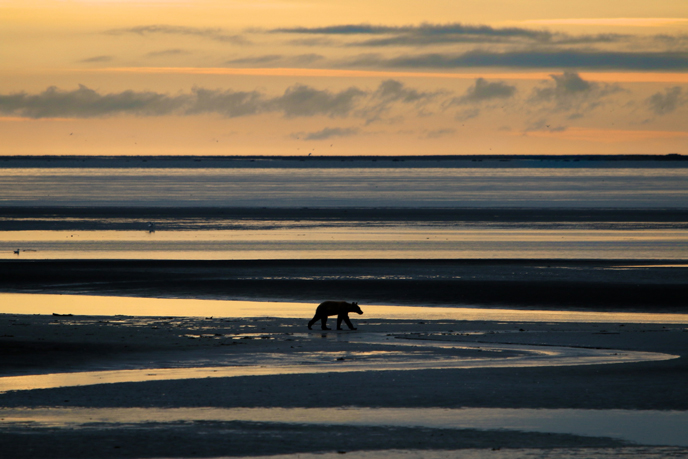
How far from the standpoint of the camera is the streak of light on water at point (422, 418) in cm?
1318

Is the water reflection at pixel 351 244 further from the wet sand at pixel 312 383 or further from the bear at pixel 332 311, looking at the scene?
the bear at pixel 332 311

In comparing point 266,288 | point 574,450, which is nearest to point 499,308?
point 266,288

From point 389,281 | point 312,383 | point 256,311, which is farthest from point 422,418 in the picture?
point 389,281

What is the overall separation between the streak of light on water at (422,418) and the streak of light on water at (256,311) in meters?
11.3

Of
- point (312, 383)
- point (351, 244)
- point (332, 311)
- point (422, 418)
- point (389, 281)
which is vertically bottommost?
point (422, 418)

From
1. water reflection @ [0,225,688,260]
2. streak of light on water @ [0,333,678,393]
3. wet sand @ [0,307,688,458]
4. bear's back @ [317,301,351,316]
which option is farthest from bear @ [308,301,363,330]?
water reflection @ [0,225,688,260]

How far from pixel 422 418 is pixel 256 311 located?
13979 millimetres

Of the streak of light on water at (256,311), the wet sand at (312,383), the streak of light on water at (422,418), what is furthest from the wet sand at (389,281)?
the streak of light on water at (422,418)

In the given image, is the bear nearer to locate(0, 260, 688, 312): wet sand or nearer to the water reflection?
locate(0, 260, 688, 312): wet sand

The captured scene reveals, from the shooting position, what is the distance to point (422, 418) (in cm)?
1378

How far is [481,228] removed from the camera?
59594mm

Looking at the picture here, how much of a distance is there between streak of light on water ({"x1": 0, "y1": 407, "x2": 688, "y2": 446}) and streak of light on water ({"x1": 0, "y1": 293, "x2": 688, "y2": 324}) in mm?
11278

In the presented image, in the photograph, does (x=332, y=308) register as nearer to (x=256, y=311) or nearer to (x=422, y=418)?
(x=256, y=311)

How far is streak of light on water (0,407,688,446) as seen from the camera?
13180mm
